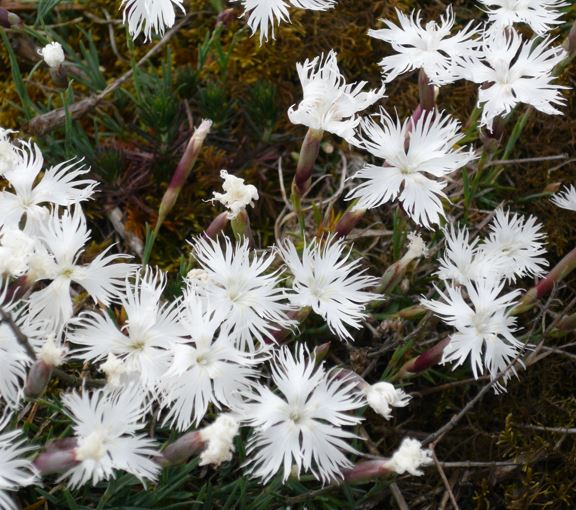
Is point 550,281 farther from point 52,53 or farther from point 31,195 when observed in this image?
point 52,53

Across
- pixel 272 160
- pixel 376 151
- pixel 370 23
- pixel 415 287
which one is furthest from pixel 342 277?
pixel 370 23

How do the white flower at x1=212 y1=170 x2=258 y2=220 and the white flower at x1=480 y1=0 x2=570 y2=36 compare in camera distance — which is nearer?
the white flower at x1=212 y1=170 x2=258 y2=220

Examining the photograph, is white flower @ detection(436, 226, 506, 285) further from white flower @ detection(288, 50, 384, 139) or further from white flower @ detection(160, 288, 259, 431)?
white flower @ detection(160, 288, 259, 431)

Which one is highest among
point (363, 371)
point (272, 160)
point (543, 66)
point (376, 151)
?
point (543, 66)

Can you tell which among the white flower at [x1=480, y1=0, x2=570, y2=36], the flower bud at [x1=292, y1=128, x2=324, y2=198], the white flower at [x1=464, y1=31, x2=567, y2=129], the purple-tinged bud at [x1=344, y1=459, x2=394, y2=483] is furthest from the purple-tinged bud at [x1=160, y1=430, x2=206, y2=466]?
the white flower at [x1=480, y1=0, x2=570, y2=36]

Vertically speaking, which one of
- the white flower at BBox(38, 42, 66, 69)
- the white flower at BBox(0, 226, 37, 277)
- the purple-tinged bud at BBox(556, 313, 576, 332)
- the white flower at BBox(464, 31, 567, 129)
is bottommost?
the purple-tinged bud at BBox(556, 313, 576, 332)

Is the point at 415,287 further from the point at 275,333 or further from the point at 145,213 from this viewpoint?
the point at 145,213

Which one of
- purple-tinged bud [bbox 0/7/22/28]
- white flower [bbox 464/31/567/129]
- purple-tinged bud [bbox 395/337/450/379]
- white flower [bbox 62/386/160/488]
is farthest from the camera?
purple-tinged bud [bbox 0/7/22/28]
